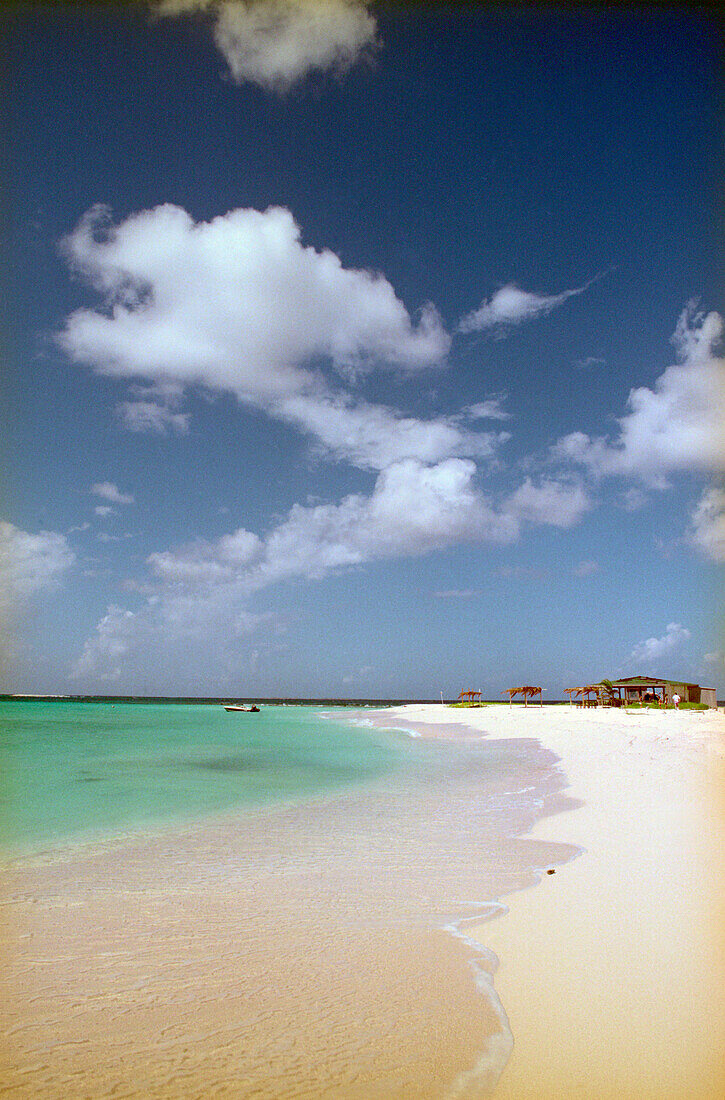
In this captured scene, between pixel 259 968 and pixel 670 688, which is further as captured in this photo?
pixel 670 688

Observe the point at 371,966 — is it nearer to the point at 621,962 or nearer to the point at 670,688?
the point at 621,962

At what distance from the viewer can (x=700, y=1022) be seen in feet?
13.2

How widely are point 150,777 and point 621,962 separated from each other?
51.2ft

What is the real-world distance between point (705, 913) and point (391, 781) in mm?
10750

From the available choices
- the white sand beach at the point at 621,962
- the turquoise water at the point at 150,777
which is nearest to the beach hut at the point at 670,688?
the turquoise water at the point at 150,777

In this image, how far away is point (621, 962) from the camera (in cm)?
486

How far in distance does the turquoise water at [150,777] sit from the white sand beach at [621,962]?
7367 mm

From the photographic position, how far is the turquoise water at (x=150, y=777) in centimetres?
1165

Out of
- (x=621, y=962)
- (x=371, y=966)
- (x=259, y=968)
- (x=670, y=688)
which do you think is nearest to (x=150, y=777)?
(x=259, y=968)

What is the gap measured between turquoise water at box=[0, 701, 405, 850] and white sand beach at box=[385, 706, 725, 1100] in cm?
737

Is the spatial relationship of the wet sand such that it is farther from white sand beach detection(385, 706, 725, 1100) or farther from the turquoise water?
the turquoise water

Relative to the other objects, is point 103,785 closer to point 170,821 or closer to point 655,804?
point 170,821

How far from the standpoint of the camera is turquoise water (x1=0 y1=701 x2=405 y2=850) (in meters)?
11.6

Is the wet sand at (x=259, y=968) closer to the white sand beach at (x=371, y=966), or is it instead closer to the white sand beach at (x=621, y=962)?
the white sand beach at (x=371, y=966)
